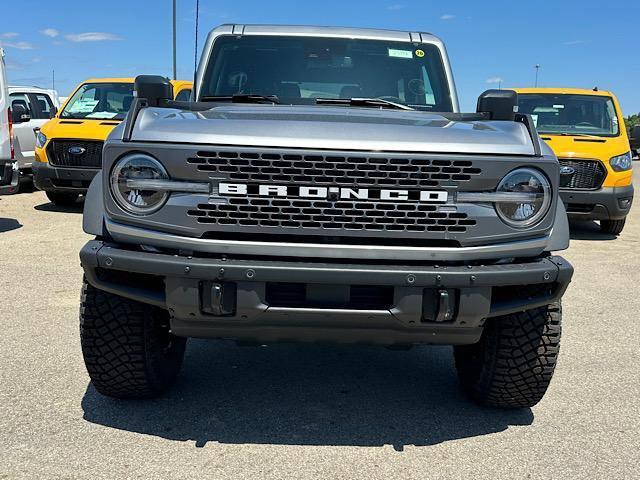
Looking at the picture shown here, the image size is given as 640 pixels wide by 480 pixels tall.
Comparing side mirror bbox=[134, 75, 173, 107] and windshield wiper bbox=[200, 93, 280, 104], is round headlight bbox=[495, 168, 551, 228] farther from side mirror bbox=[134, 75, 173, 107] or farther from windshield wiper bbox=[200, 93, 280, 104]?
side mirror bbox=[134, 75, 173, 107]

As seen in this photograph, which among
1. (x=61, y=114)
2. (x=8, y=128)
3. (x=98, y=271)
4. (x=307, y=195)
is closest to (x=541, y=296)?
(x=307, y=195)

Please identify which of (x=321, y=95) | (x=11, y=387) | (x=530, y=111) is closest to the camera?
(x=11, y=387)

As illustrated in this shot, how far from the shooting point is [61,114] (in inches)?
457

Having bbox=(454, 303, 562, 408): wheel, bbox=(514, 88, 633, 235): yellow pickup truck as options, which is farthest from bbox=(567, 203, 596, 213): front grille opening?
bbox=(454, 303, 562, 408): wheel

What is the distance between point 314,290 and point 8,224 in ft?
26.8

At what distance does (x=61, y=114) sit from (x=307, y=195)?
9.73 m

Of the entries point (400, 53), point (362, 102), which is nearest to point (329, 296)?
point (362, 102)

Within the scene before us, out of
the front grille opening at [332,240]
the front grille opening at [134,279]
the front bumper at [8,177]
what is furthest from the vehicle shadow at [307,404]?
the front bumper at [8,177]

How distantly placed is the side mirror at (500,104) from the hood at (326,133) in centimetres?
57

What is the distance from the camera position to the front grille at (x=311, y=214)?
2943 mm

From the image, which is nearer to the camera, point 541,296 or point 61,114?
point 541,296

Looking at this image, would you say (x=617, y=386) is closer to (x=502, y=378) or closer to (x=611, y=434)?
(x=611, y=434)

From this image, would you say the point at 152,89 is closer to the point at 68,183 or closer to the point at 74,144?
the point at 74,144

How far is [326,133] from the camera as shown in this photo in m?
3.00
